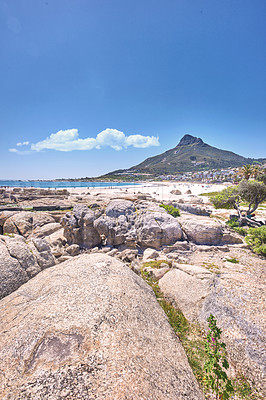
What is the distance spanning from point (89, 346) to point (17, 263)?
5858 millimetres

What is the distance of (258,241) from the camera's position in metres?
13.4

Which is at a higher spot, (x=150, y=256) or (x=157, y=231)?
(x=157, y=231)

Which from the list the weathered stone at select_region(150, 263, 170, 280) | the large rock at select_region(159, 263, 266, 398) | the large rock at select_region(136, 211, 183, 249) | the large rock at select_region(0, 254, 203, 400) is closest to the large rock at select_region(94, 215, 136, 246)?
the large rock at select_region(136, 211, 183, 249)

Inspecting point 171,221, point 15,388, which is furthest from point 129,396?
point 171,221

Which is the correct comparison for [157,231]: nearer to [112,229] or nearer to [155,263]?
[155,263]

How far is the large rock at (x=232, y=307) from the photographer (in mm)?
4848

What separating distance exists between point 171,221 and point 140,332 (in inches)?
455

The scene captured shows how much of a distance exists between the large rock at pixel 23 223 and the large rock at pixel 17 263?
9020 mm

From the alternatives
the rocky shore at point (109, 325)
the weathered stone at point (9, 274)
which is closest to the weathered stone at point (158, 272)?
the rocky shore at point (109, 325)

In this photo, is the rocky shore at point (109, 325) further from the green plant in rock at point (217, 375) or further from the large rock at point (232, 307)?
the green plant in rock at point (217, 375)

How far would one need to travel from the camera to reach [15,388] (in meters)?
3.00

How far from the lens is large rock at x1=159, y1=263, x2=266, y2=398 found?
191 inches

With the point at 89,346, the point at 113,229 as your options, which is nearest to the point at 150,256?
the point at 113,229

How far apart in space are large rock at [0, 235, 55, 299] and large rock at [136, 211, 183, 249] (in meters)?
7.76
